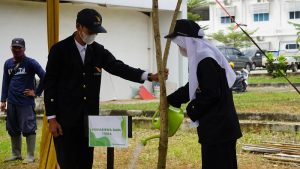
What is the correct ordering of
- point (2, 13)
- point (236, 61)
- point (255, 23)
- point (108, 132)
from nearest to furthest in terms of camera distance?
point (108, 132) → point (2, 13) → point (236, 61) → point (255, 23)

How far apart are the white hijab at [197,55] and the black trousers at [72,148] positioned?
1.21 meters

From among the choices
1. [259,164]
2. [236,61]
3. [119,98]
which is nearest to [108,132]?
[259,164]

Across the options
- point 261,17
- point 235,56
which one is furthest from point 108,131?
point 261,17

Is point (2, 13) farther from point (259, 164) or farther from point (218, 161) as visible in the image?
point (218, 161)

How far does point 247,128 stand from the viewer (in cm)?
977

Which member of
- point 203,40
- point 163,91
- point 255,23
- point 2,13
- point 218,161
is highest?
point 255,23

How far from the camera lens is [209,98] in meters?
3.83

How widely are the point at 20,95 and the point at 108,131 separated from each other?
324cm

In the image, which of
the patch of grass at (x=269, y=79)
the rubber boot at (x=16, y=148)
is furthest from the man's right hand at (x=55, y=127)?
the patch of grass at (x=269, y=79)

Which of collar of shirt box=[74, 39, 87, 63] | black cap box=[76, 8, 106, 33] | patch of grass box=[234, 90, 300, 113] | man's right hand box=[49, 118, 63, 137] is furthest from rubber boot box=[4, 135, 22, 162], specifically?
patch of grass box=[234, 90, 300, 113]

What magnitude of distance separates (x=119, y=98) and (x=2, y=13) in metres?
4.86

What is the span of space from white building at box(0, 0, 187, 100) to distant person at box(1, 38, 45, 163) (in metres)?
6.87

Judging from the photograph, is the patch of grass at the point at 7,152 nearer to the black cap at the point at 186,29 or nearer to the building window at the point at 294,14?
the black cap at the point at 186,29

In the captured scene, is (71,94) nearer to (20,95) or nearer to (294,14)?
(20,95)
